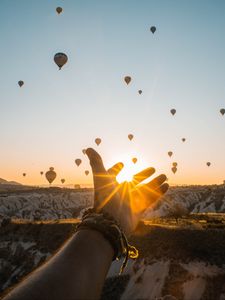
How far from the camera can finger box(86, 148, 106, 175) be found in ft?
11.8

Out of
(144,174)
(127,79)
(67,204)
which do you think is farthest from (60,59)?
(67,204)

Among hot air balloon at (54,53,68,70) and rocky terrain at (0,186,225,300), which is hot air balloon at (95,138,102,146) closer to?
rocky terrain at (0,186,225,300)

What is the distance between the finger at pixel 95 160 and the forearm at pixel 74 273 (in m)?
0.69

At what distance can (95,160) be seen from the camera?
3605 mm

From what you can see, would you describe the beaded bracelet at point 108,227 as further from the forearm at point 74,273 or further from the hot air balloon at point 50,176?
the hot air balloon at point 50,176

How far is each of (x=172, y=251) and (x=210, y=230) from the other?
5310 millimetres

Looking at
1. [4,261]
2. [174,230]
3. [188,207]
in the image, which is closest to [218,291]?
[174,230]

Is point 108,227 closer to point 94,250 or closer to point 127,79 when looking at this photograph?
point 94,250

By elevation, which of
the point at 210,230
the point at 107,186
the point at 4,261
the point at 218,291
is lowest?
the point at 4,261

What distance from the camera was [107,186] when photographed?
12.1ft

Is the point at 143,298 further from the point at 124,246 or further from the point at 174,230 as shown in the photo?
the point at 124,246

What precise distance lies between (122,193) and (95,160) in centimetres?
52

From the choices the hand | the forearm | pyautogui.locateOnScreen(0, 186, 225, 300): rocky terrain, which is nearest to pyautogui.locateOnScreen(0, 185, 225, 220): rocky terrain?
pyautogui.locateOnScreen(0, 186, 225, 300): rocky terrain

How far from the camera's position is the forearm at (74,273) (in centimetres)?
242
